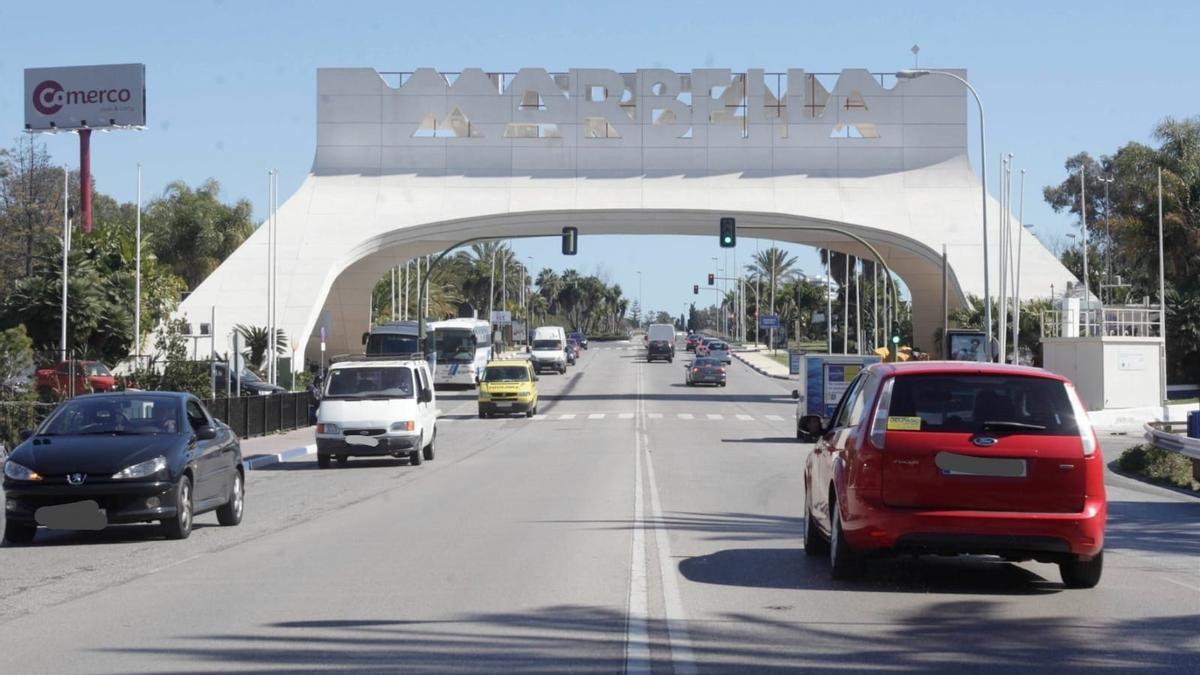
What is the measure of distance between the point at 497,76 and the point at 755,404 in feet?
66.0

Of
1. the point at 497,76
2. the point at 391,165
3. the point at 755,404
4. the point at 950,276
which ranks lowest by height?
the point at 755,404

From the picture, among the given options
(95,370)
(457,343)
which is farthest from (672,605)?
(457,343)

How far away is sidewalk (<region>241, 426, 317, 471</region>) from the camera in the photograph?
94.6 ft

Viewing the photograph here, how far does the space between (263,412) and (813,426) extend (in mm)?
26495

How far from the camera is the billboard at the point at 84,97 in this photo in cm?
5956

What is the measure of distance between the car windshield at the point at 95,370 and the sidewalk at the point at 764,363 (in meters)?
48.2

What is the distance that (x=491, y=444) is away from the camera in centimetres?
3503

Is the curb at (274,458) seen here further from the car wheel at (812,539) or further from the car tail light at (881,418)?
the car tail light at (881,418)

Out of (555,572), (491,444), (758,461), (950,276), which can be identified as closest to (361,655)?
(555,572)

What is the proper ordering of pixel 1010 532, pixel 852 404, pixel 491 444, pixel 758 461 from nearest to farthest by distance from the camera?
pixel 1010 532 → pixel 852 404 → pixel 758 461 → pixel 491 444

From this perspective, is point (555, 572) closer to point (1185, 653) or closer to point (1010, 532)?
point (1010, 532)

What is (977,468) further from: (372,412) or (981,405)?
(372,412)

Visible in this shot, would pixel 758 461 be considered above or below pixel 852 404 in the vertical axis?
below

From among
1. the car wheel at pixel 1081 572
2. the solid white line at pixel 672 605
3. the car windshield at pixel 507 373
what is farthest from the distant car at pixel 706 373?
the car wheel at pixel 1081 572
